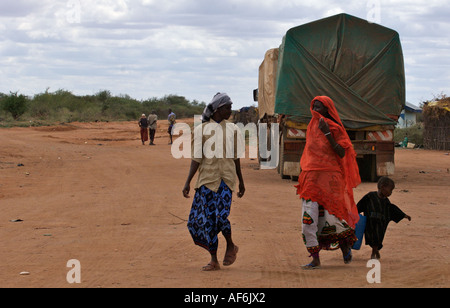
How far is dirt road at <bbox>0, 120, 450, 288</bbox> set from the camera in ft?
20.9

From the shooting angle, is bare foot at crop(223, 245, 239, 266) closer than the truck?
Yes

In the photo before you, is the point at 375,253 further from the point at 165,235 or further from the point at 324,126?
the point at 165,235

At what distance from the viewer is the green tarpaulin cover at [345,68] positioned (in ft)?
50.1

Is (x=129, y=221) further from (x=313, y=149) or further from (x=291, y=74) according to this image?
(x=291, y=74)

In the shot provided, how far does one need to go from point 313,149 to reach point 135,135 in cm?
3529

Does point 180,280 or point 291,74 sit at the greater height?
point 291,74

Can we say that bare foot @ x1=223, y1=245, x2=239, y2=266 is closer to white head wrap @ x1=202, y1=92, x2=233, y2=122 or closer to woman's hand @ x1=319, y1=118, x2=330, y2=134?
white head wrap @ x1=202, y1=92, x2=233, y2=122

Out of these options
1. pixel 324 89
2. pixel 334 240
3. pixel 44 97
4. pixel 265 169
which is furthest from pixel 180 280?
pixel 44 97

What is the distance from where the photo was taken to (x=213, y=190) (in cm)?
677

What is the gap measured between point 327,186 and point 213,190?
1124mm

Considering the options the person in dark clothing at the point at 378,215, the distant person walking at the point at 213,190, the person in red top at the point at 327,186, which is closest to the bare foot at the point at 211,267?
the distant person walking at the point at 213,190

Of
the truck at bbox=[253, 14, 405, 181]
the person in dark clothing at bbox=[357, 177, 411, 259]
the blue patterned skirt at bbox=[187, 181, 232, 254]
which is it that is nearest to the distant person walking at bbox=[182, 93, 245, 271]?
the blue patterned skirt at bbox=[187, 181, 232, 254]

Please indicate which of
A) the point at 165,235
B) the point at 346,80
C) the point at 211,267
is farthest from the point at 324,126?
the point at 346,80
